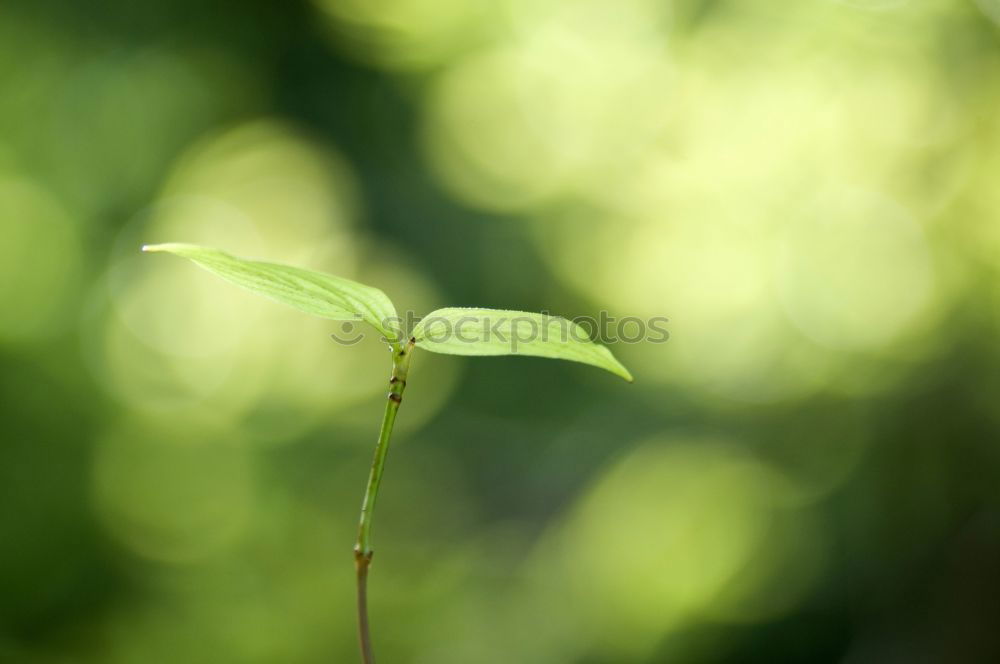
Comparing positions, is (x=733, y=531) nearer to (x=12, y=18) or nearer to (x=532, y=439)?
(x=532, y=439)

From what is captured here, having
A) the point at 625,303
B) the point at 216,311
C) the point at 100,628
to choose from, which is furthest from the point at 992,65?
the point at 100,628

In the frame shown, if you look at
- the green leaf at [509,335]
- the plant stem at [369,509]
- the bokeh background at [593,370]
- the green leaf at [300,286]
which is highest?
the bokeh background at [593,370]

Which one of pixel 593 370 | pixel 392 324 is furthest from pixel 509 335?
pixel 593 370

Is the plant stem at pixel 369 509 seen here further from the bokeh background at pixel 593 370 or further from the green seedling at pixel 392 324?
the bokeh background at pixel 593 370

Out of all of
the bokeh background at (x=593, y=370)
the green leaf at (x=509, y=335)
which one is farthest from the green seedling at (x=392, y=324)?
the bokeh background at (x=593, y=370)

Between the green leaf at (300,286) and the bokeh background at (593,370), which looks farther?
the bokeh background at (593,370)

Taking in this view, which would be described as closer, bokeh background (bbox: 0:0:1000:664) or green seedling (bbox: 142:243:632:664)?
green seedling (bbox: 142:243:632:664)

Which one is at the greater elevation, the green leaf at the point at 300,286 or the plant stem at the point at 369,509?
the green leaf at the point at 300,286

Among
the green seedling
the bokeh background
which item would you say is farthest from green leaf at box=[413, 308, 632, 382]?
the bokeh background

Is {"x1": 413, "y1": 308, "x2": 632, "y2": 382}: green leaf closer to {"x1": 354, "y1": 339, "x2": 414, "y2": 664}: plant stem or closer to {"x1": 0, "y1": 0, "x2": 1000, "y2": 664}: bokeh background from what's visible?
{"x1": 354, "y1": 339, "x2": 414, "y2": 664}: plant stem
